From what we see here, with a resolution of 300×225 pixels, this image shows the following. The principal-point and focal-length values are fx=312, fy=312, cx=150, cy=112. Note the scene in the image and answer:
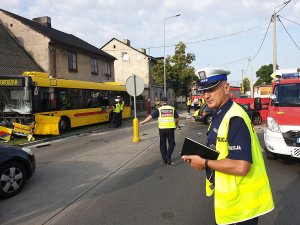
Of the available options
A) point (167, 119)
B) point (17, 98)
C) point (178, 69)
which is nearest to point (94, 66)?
point (178, 69)

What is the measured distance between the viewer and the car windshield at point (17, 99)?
14.0 m

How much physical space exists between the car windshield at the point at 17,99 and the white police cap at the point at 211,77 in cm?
1286

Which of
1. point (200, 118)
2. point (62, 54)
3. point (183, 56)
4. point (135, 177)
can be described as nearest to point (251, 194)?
point (135, 177)

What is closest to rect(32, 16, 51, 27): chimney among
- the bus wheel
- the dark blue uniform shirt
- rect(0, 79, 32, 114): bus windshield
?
the bus wheel

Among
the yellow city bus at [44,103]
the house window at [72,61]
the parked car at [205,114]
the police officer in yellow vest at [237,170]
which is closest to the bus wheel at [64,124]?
the yellow city bus at [44,103]

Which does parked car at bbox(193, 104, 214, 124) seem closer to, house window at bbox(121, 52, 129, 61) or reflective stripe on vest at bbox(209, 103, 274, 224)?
reflective stripe on vest at bbox(209, 103, 274, 224)

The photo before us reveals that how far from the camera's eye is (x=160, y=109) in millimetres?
8297

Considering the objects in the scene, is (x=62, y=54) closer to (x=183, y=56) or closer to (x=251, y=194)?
(x=183, y=56)

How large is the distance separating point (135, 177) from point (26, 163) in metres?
2.28

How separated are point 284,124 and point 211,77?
5392mm

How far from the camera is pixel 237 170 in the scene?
219 cm

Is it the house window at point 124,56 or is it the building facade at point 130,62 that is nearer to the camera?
the building facade at point 130,62

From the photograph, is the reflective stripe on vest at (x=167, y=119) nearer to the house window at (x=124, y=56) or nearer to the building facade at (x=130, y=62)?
the building facade at (x=130, y=62)

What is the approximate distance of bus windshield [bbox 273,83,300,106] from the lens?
8389 mm
